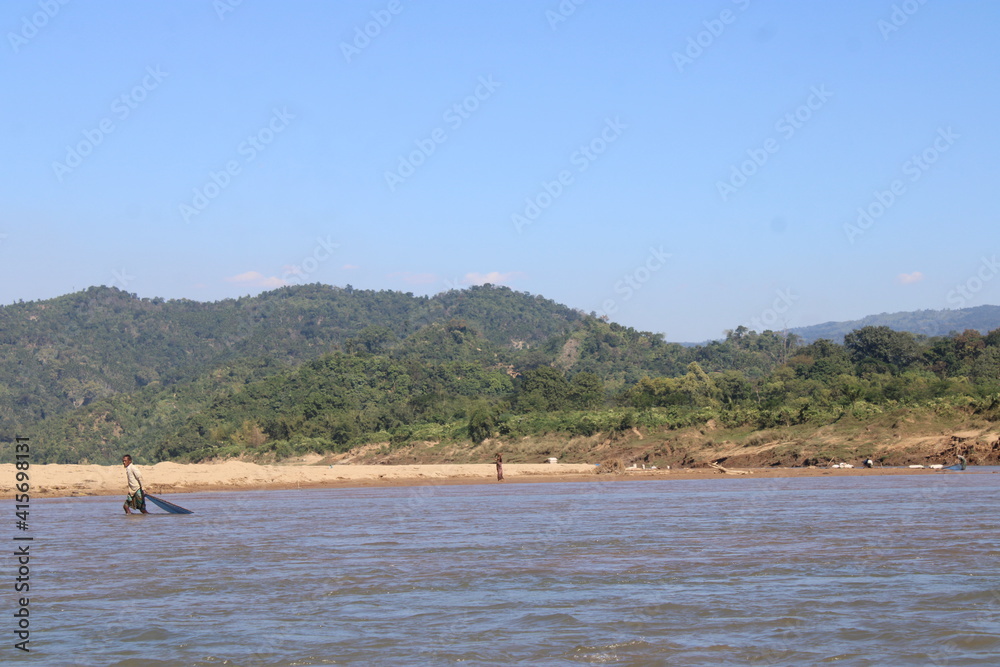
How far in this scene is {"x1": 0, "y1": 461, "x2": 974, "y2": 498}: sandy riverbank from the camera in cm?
3095

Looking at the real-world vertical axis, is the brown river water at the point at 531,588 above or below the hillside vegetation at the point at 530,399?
below

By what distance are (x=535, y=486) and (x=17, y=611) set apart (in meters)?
23.2

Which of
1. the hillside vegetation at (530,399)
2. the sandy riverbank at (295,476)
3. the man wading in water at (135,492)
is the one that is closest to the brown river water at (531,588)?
the man wading in water at (135,492)

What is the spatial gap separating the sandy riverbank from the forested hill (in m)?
73.8

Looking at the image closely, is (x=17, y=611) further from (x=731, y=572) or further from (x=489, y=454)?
(x=489, y=454)

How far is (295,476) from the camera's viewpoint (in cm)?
3656

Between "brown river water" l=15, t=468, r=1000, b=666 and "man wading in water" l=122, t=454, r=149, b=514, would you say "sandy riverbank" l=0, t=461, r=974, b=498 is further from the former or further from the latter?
"brown river water" l=15, t=468, r=1000, b=666

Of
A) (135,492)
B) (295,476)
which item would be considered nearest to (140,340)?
(295,476)

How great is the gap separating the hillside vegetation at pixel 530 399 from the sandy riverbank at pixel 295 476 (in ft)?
12.1

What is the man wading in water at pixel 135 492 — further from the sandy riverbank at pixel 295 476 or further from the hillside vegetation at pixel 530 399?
the hillside vegetation at pixel 530 399

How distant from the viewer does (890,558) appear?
12.1m

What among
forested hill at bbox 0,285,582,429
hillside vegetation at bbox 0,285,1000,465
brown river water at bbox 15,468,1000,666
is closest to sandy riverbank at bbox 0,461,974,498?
hillside vegetation at bbox 0,285,1000,465

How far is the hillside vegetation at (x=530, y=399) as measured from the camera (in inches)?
1560

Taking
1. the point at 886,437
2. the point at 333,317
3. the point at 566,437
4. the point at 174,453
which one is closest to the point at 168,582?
the point at 886,437
